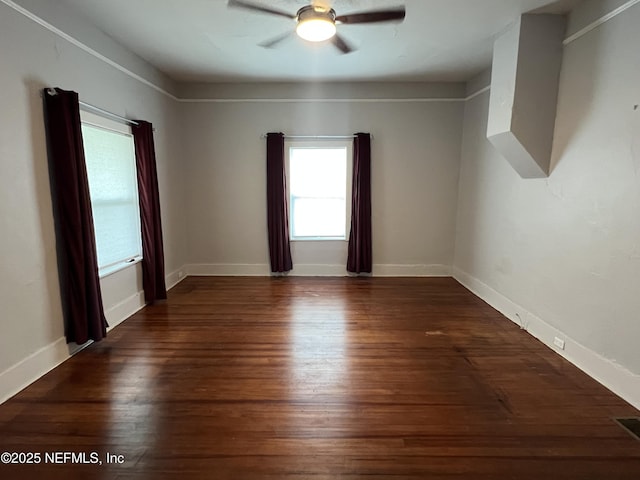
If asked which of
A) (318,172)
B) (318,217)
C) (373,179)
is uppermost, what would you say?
(318,172)

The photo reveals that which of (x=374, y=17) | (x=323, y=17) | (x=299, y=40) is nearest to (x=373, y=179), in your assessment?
(x=299, y=40)

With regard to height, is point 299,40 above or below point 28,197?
above

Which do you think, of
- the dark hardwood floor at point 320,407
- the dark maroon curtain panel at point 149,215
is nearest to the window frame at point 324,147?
the dark maroon curtain panel at point 149,215

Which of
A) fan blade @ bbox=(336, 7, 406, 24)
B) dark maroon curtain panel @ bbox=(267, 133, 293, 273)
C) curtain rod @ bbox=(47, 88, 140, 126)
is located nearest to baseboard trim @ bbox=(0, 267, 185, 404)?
curtain rod @ bbox=(47, 88, 140, 126)

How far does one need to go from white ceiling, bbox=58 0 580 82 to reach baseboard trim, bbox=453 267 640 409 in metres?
2.59

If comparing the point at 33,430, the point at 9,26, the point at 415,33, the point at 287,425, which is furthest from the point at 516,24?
the point at 33,430

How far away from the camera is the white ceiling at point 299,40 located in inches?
103

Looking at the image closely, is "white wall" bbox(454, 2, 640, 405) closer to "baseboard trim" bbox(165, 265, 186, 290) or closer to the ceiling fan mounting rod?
the ceiling fan mounting rod

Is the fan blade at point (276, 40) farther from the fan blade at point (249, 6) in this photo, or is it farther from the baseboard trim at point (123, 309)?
the baseboard trim at point (123, 309)

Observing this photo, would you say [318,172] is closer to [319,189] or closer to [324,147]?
[319,189]

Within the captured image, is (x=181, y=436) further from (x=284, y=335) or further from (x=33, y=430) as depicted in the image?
(x=284, y=335)

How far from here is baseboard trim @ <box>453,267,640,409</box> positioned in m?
2.18

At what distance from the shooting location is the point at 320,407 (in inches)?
82.8

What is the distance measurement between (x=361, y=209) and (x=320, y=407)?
3216 millimetres
